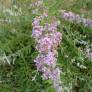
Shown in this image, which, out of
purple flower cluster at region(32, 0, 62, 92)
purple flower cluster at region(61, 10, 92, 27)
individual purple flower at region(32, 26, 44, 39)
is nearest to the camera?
purple flower cluster at region(32, 0, 62, 92)

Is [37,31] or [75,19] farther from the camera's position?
[75,19]

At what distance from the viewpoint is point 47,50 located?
2.42m

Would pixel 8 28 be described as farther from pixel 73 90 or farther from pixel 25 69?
pixel 73 90

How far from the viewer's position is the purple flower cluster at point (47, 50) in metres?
2.37

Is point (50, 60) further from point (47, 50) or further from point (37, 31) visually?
point (37, 31)

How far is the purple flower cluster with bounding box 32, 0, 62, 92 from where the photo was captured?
7.79ft

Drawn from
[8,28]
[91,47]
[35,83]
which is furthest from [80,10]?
[35,83]

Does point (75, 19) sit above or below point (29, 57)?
above

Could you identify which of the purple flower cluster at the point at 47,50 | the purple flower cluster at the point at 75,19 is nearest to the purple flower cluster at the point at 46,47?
the purple flower cluster at the point at 47,50

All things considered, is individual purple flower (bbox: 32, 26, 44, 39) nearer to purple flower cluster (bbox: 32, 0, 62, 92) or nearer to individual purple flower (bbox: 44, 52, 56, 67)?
purple flower cluster (bbox: 32, 0, 62, 92)

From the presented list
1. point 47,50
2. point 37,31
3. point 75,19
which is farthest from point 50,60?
point 75,19

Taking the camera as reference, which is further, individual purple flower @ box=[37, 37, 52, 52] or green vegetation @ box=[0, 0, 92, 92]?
green vegetation @ box=[0, 0, 92, 92]

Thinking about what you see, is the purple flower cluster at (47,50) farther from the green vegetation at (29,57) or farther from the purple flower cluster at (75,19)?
the purple flower cluster at (75,19)

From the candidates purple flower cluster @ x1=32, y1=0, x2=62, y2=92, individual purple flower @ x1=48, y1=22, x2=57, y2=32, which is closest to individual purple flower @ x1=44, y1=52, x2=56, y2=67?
purple flower cluster @ x1=32, y1=0, x2=62, y2=92
